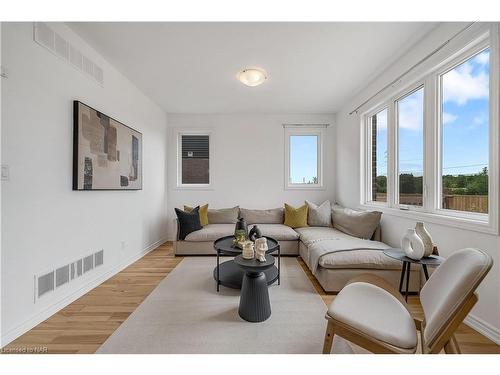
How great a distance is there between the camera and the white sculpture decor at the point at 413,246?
6.19 ft

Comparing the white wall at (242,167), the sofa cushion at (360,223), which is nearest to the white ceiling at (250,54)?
the white wall at (242,167)

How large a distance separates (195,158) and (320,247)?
3211 mm

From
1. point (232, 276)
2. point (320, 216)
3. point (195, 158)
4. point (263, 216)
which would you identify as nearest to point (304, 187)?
point (320, 216)

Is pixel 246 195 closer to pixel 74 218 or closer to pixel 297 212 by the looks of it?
pixel 297 212

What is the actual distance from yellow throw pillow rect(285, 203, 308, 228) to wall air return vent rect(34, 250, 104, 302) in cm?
291

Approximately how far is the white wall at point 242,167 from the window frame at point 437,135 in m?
1.78

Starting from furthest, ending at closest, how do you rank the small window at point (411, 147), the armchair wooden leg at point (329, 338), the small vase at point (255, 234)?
1. the small vase at point (255, 234)
2. the small window at point (411, 147)
3. the armchair wooden leg at point (329, 338)

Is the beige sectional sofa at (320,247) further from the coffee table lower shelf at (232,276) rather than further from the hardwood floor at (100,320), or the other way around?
the coffee table lower shelf at (232,276)

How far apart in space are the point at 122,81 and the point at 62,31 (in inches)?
38.7

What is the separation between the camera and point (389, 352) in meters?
1.13

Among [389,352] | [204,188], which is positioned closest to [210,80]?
[204,188]

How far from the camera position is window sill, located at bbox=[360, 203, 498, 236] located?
169 cm

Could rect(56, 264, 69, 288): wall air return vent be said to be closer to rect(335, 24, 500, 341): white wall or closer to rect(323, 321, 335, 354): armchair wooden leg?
rect(323, 321, 335, 354): armchair wooden leg

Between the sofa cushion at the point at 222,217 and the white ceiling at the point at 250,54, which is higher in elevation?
the white ceiling at the point at 250,54
